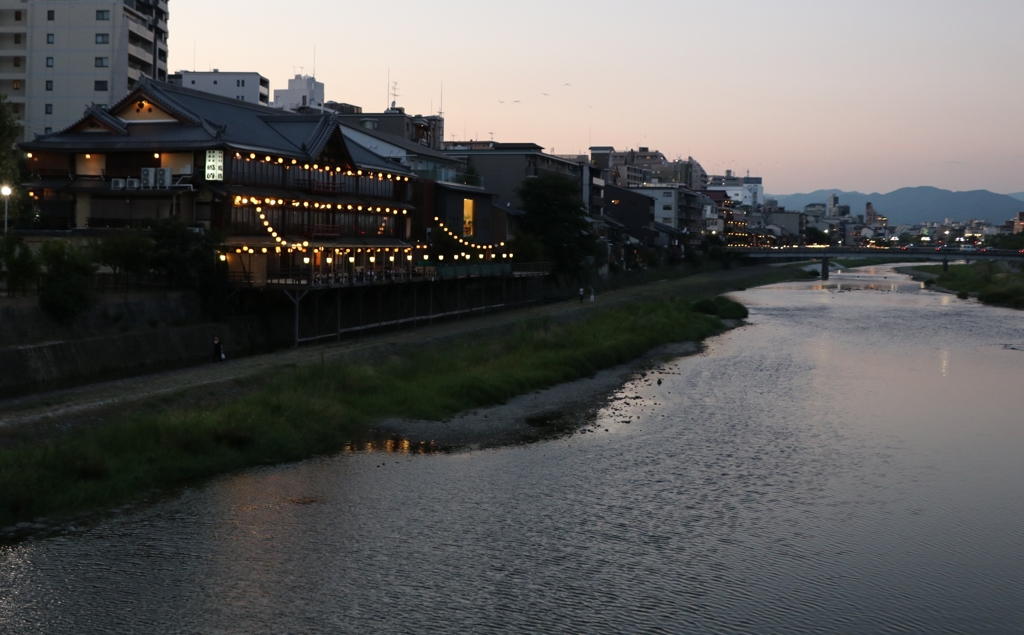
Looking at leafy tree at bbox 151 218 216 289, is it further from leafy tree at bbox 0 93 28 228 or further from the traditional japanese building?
leafy tree at bbox 0 93 28 228

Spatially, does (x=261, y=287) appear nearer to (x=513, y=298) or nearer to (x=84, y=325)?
(x=84, y=325)

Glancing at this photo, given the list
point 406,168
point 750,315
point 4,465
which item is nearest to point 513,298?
point 406,168

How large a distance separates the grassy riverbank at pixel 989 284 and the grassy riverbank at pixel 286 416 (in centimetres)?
5052

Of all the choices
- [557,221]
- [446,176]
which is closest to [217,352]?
[446,176]

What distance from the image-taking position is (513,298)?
59781 mm

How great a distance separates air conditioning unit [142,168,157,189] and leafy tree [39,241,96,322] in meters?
8.22

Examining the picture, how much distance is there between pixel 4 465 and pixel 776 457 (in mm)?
16590

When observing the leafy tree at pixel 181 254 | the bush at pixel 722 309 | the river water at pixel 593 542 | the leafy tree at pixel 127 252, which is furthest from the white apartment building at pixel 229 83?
the river water at pixel 593 542

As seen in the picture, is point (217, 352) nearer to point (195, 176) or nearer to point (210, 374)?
point (210, 374)

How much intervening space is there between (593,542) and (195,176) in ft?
90.8

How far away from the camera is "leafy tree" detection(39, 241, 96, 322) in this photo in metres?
29.1

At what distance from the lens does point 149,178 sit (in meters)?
38.8

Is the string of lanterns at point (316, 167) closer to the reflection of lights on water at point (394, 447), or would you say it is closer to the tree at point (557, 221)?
the tree at point (557, 221)

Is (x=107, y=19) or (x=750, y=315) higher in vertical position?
(x=107, y=19)
